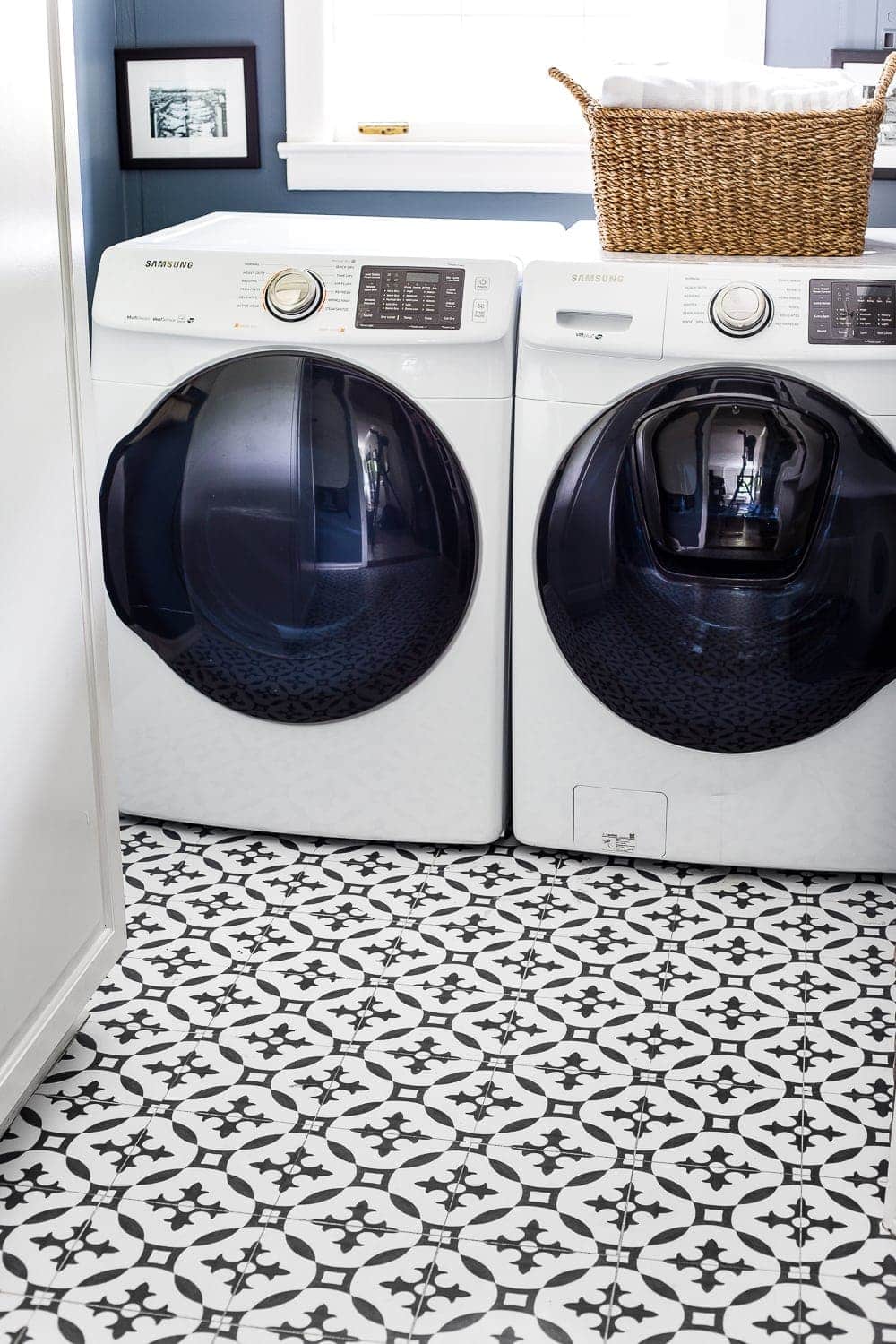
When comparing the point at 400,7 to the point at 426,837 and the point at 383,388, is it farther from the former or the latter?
the point at 426,837

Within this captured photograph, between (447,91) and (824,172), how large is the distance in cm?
93

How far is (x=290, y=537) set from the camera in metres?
2.09

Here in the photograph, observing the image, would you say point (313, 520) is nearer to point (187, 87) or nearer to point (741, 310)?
point (741, 310)

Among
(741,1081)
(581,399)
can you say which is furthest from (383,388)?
(741,1081)

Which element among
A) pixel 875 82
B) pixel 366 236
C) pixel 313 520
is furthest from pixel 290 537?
pixel 875 82

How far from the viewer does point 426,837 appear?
228 cm

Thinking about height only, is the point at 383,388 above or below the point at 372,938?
above

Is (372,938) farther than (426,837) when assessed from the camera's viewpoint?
No

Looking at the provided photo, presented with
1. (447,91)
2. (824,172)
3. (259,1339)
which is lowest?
(259,1339)

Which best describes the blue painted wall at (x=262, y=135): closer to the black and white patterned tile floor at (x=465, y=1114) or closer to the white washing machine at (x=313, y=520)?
the white washing machine at (x=313, y=520)

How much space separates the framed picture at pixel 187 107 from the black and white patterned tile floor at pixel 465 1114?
1282 mm

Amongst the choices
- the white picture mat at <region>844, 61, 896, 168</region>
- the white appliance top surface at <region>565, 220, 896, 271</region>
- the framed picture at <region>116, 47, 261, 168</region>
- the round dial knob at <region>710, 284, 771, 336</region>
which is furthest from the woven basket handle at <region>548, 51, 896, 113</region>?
the framed picture at <region>116, 47, 261, 168</region>

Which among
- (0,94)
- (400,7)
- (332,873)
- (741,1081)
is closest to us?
(0,94)

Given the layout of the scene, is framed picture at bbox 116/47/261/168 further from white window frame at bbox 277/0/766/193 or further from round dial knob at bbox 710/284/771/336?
round dial knob at bbox 710/284/771/336
